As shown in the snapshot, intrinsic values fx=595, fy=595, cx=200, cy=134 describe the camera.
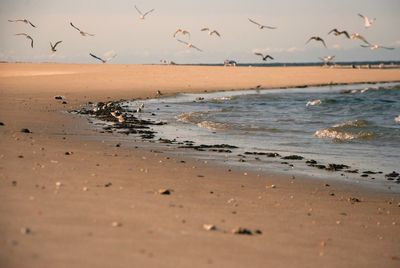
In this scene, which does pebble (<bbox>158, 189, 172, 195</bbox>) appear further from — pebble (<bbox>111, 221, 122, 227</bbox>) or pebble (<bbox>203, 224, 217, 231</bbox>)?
pebble (<bbox>111, 221, 122, 227</bbox>)

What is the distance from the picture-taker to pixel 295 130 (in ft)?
65.2

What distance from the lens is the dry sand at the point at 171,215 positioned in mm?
5547

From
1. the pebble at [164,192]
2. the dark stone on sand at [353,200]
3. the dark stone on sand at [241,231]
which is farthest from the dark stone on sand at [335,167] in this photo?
the dark stone on sand at [241,231]

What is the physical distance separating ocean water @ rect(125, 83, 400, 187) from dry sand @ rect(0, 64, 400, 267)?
7.34ft

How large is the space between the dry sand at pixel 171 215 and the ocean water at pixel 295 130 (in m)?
2.24

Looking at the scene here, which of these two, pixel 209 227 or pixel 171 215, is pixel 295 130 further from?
pixel 209 227

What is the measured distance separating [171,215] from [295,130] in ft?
44.1

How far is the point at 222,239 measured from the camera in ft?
20.6

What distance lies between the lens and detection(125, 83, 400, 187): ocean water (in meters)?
13.3

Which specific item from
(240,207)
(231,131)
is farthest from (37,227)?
(231,131)

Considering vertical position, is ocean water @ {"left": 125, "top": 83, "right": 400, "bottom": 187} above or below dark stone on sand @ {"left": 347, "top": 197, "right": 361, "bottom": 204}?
above

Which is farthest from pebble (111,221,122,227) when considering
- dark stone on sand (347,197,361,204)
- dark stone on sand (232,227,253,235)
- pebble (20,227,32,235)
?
dark stone on sand (347,197,361,204)

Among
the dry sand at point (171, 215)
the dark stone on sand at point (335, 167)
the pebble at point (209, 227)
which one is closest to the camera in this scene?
the dry sand at point (171, 215)

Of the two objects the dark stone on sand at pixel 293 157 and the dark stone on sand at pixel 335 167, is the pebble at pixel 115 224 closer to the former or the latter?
the dark stone on sand at pixel 335 167
